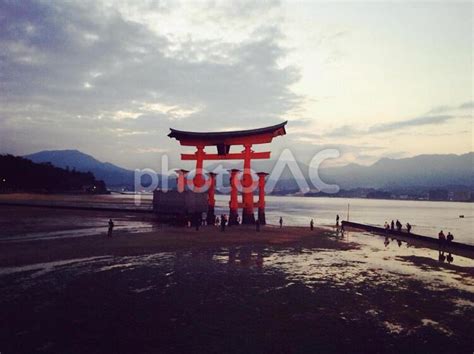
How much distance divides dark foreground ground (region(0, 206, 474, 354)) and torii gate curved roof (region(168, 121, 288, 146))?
1321 centimetres

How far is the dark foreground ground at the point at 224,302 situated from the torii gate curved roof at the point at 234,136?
13.2m

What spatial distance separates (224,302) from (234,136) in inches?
836

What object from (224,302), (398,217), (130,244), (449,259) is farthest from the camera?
(398,217)

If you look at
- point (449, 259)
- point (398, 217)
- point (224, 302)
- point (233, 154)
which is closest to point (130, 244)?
point (224, 302)

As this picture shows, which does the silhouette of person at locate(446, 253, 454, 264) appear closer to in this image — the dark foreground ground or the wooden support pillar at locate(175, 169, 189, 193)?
the dark foreground ground

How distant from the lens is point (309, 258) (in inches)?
681

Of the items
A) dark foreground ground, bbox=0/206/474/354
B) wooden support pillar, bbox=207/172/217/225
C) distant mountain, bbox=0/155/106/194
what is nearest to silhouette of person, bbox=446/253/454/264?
dark foreground ground, bbox=0/206/474/354

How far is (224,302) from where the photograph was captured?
953cm

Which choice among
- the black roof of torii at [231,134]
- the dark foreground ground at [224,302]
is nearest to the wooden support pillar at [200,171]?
the black roof of torii at [231,134]

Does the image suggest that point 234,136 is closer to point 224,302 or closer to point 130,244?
point 130,244

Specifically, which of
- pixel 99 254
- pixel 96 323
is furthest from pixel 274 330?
pixel 99 254

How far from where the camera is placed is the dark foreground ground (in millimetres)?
7000

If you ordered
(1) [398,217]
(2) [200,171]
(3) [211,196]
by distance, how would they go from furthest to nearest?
(1) [398,217] → (3) [211,196] → (2) [200,171]

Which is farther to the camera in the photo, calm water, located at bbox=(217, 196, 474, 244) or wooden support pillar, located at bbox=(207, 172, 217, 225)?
calm water, located at bbox=(217, 196, 474, 244)
